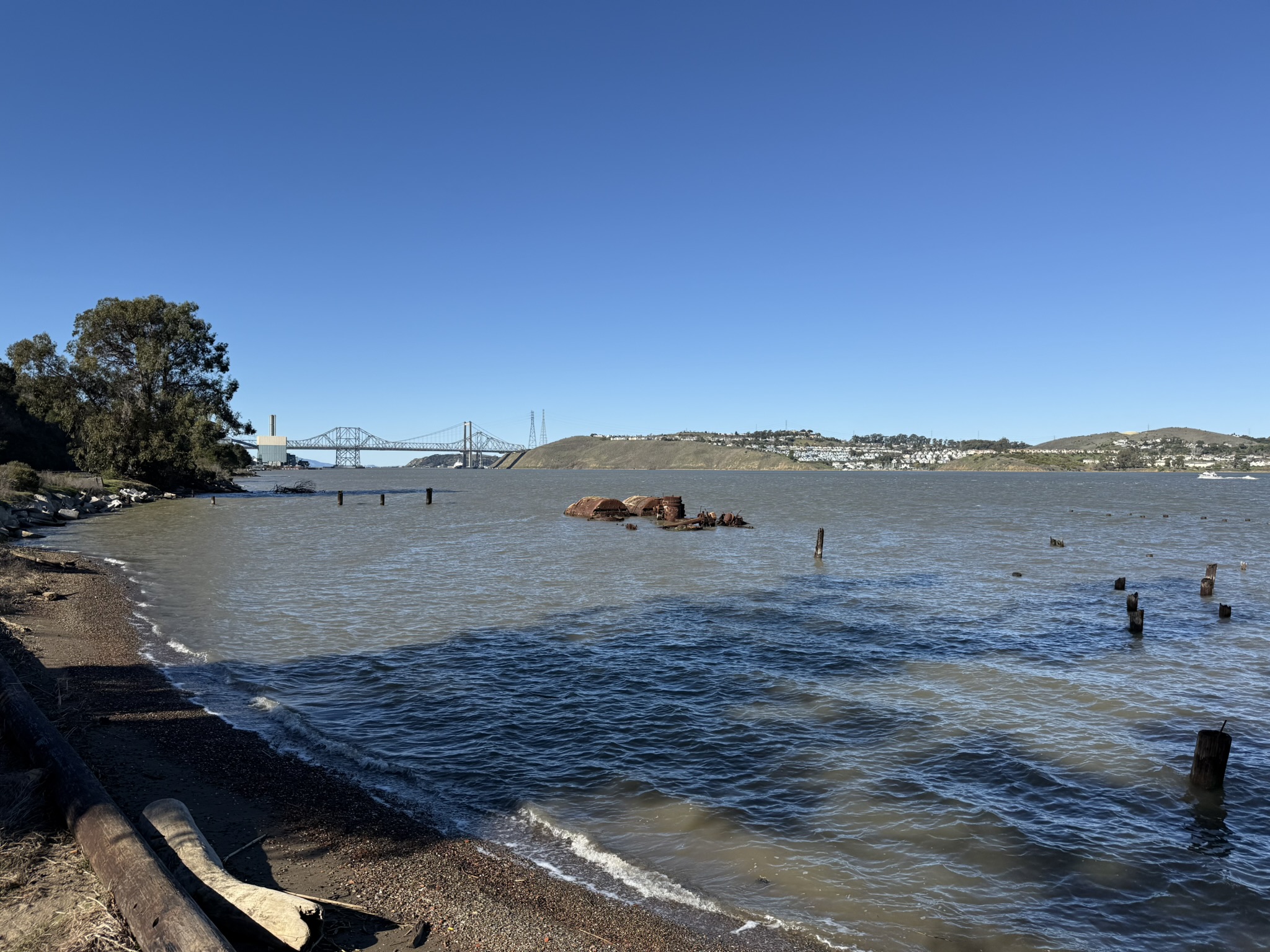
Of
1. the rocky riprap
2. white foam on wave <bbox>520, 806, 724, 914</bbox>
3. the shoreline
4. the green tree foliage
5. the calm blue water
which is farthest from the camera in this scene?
the green tree foliage

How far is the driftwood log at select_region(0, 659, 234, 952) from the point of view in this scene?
16.1ft

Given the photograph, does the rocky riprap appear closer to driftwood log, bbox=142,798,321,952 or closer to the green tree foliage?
the green tree foliage

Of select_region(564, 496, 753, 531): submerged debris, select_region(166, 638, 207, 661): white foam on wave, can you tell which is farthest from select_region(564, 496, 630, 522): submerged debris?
select_region(166, 638, 207, 661): white foam on wave

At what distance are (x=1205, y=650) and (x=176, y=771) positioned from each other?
802 inches

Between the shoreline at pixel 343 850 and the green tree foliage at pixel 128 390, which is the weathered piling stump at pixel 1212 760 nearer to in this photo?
the shoreline at pixel 343 850

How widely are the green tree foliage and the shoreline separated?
208 feet

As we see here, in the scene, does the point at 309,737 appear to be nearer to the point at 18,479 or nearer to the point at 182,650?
the point at 182,650

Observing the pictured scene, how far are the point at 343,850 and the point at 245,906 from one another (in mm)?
1734

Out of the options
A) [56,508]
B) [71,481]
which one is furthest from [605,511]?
[71,481]

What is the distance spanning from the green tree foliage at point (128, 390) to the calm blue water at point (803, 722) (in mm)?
43843

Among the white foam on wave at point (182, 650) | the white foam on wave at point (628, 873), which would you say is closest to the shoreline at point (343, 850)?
the white foam on wave at point (628, 873)

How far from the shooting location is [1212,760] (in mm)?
9484

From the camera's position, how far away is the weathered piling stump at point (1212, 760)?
371 inches

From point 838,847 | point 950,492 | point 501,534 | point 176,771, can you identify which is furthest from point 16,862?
point 950,492
